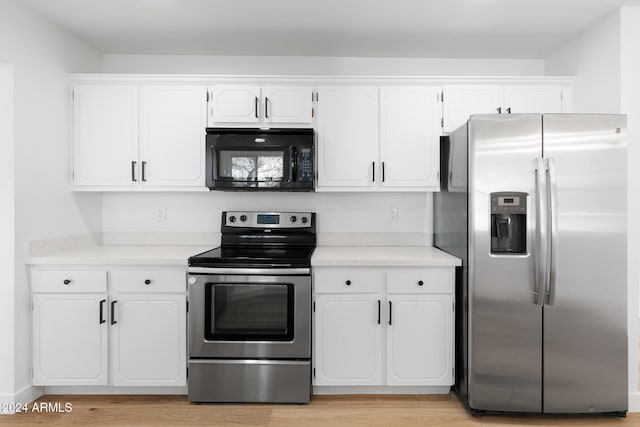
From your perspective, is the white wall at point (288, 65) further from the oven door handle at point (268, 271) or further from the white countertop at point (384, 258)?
the oven door handle at point (268, 271)

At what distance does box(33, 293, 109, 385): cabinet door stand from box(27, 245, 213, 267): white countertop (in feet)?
0.71

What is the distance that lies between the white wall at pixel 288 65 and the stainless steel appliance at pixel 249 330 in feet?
5.32

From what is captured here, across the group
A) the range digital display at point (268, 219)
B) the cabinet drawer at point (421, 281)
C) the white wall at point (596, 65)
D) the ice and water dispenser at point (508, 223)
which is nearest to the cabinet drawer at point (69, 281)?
the range digital display at point (268, 219)

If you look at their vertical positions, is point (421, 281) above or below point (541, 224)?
below

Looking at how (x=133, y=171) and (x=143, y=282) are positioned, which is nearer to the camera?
(x=143, y=282)

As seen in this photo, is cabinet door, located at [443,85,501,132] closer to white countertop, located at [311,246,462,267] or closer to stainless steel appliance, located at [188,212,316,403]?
white countertop, located at [311,246,462,267]

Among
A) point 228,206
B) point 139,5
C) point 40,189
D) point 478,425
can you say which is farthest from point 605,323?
point 40,189

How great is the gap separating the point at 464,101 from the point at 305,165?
1232mm

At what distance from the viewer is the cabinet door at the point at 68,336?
8.36ft

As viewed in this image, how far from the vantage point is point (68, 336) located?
2553 millimetres

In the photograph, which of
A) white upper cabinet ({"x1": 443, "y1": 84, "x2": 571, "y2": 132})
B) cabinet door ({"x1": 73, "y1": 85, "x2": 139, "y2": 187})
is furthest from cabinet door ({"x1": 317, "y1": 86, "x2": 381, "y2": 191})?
cabinet door ({"x1": 73, "y1": 85, "x2": 139, "y2": 187})

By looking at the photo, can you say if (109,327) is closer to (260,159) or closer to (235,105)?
(260,159)

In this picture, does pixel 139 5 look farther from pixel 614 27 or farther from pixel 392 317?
pixel 614 27

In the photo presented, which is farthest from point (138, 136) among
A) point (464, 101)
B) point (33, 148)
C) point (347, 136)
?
point (464, 101)
